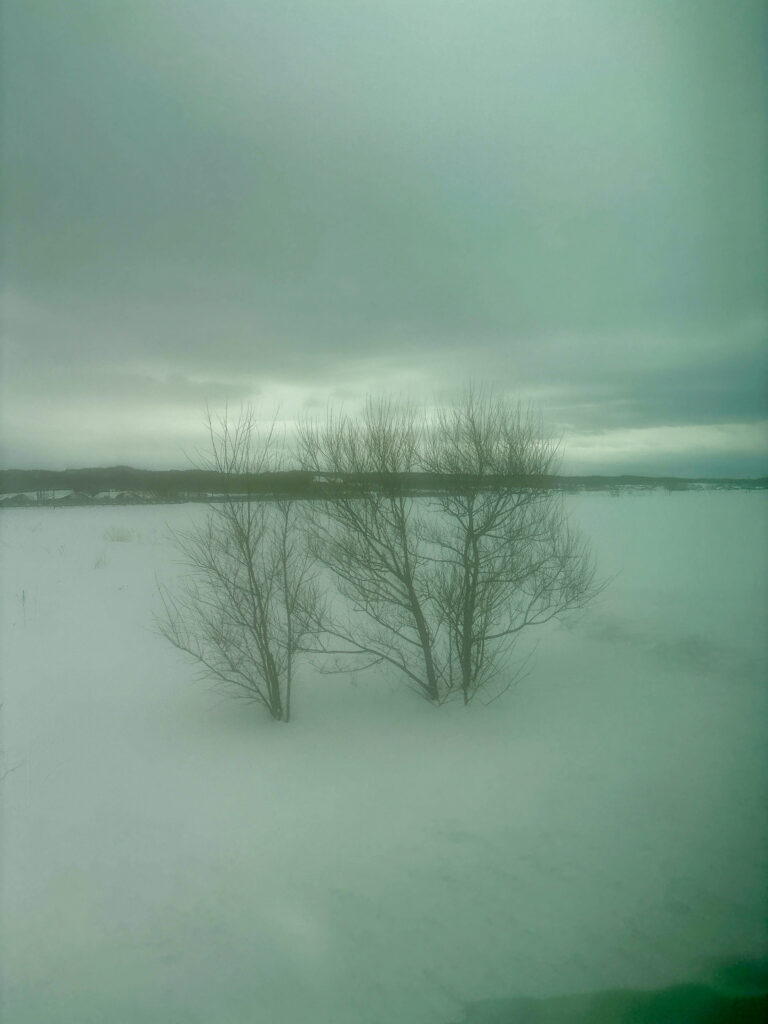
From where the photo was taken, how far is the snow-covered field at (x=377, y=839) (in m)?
4.89

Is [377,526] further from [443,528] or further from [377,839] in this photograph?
[377,839]

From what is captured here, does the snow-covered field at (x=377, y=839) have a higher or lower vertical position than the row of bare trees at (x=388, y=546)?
lower

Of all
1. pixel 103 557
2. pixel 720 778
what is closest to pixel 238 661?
pixel 720 778

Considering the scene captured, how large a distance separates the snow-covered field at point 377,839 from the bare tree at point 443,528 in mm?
1360

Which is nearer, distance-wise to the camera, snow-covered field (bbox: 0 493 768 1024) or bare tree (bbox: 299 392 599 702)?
snow-covered field (bbox: 0 493 768 1024)

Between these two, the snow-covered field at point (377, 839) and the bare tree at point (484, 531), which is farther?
the bare tree at point (484, 531)

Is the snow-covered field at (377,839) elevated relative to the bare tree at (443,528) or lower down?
lower down

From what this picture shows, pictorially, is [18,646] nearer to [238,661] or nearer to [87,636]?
[87,636]

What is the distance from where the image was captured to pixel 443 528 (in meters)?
11.6

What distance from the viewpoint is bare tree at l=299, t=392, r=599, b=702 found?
1085 centimetres

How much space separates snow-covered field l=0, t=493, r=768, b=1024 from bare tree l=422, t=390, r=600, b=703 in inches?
53.3

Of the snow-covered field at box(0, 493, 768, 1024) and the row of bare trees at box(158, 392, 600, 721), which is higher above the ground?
the row of bare trees at box(158, 392, 600, 721)

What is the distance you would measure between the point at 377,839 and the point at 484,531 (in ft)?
18.3

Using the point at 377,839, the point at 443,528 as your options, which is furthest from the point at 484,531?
the point at 377,839
